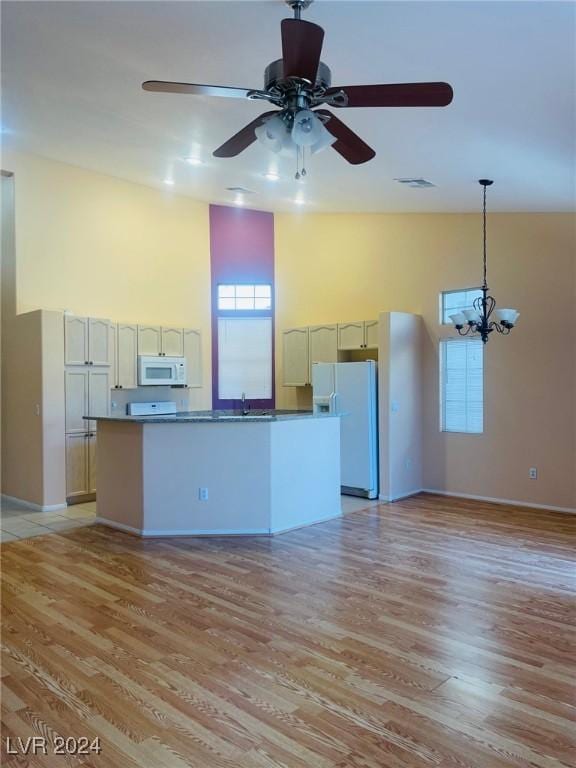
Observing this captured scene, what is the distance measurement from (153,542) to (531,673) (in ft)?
10.5

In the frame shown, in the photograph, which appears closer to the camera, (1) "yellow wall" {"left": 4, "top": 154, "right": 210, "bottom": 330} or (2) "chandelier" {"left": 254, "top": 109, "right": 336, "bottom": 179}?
(2) "chandelier" {"left": 254, "top": 109, "right": 336, "bottom": 179}

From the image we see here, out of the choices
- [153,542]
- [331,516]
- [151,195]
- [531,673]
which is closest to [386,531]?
[331,516]

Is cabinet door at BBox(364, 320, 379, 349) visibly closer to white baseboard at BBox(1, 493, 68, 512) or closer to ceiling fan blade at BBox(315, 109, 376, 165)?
ceiling fan blade at BBox(315, 109, 376, 165)

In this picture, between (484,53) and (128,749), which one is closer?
(128,749)

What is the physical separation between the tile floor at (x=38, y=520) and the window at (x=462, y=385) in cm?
427

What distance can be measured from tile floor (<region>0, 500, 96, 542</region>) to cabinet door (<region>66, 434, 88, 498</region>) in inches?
7.6

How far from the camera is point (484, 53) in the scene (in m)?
2.81

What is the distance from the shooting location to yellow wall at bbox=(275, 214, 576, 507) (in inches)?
231

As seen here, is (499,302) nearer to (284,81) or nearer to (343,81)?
(343,81)

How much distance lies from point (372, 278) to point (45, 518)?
487 cm

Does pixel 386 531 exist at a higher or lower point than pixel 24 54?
lower

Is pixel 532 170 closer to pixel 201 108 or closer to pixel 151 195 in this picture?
pixel 201 108

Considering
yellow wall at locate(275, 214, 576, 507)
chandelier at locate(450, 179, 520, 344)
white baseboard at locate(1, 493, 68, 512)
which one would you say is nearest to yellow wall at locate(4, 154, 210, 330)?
yellow wall at locate(275, 214, 576, 507)

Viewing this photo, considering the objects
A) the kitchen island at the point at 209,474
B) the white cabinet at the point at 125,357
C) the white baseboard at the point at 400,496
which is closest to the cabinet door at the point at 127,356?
the white cabinet at the point at 125,357
